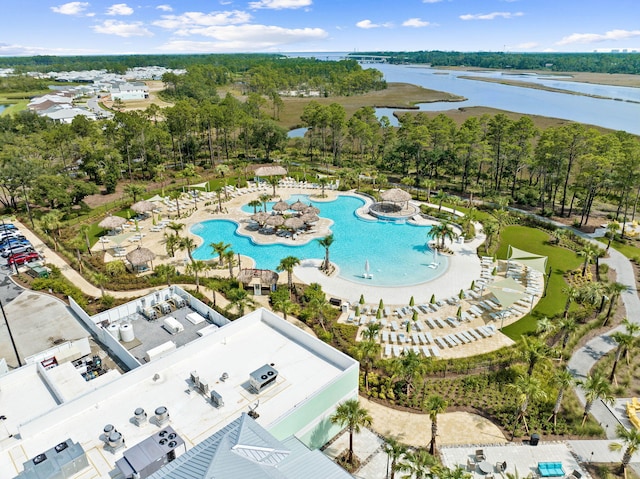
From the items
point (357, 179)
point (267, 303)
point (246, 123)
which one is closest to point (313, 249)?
point (267, 303)

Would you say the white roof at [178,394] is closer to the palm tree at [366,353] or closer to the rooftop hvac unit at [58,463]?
the rooftop hvac unit at [58,463]

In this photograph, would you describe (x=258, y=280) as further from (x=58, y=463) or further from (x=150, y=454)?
(x=58, y=463)

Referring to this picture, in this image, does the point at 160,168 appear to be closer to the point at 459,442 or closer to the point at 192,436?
the point at 192,436

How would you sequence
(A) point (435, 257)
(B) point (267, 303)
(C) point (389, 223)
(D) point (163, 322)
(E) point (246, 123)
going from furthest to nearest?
(E) point (246, 123) → (C) point (389, 223) → (A) point (435, 257) → (B) point (267, 303) → (D) point (163, 322)

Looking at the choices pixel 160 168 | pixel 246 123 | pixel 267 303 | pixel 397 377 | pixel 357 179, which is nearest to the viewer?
pixel 397 377

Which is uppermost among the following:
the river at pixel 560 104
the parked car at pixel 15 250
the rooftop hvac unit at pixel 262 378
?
the river at pixel 560 104

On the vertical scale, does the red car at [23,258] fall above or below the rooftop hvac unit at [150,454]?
below

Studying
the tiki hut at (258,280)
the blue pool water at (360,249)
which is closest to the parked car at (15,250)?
the blue pool water at (360,249)
